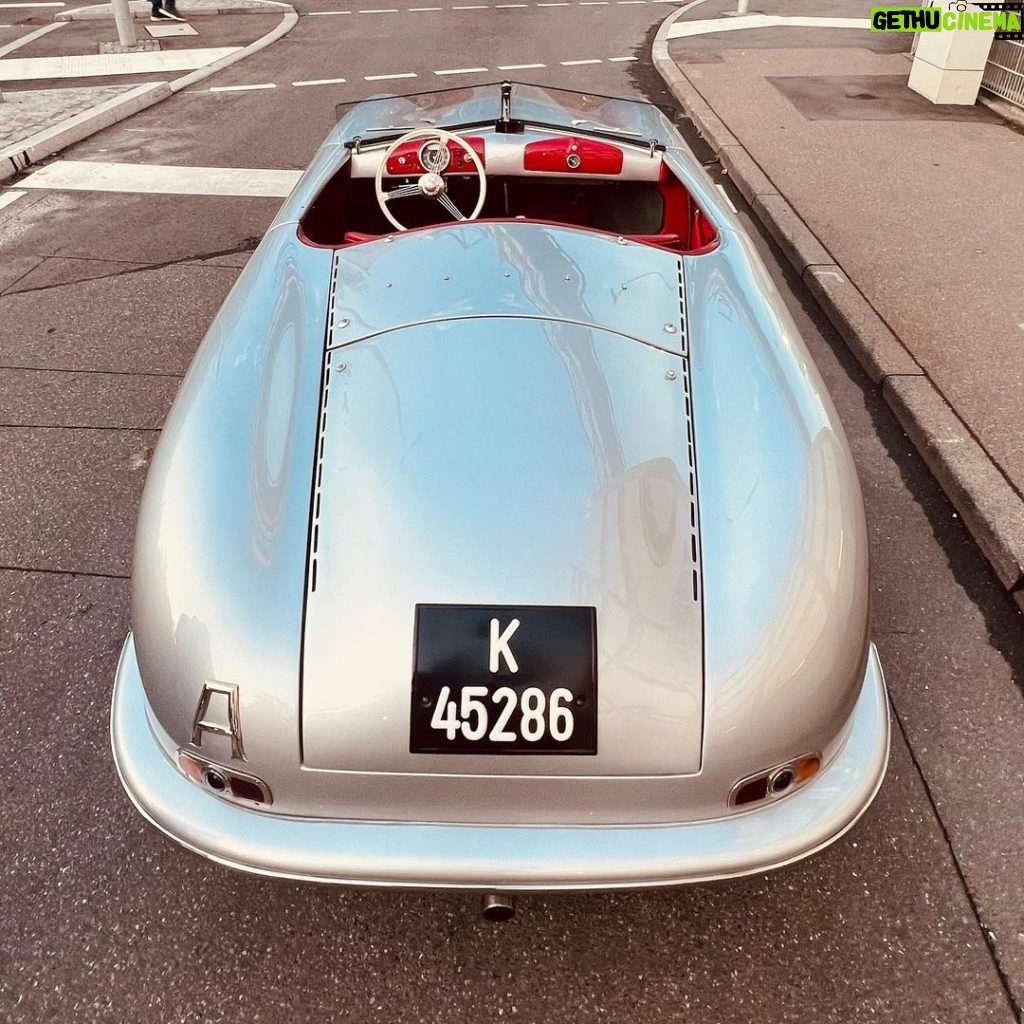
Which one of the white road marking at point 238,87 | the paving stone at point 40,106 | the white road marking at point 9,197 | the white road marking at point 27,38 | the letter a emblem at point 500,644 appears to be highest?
the letter a emblem at point 500,644

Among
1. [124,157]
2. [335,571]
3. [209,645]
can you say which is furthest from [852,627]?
[124,157]

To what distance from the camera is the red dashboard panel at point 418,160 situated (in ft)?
9.90

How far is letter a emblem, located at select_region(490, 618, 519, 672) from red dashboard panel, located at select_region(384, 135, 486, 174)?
212 centimetres

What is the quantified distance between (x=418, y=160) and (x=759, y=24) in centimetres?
1214

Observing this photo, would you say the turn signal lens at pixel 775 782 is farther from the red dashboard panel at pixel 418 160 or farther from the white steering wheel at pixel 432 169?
the red dashboard panel at pixel 418 160

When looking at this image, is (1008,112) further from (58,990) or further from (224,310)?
(58,990)

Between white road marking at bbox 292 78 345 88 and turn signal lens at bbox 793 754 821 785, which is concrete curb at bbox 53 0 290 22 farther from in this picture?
turn signal lens at bbox 793 754 821 785

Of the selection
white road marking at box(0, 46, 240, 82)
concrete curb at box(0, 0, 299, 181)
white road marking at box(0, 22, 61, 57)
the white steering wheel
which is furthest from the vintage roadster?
white road marking at box(0, 22, 61, 57)

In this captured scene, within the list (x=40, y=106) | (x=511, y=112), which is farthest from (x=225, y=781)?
(x=40, y=106)

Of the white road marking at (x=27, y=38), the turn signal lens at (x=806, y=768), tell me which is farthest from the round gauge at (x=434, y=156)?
the white road marking at (x=27, y=38)

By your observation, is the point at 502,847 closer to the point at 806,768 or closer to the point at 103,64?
the point at 806,768

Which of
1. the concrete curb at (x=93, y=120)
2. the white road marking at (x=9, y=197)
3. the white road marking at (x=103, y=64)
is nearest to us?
the white road marking at (x=9, y=197)

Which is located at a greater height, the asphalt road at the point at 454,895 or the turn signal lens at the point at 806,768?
the turn signal lens at the point at 806,768

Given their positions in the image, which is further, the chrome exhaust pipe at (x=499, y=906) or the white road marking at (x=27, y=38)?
the white road marking at (x=27, y=38)
